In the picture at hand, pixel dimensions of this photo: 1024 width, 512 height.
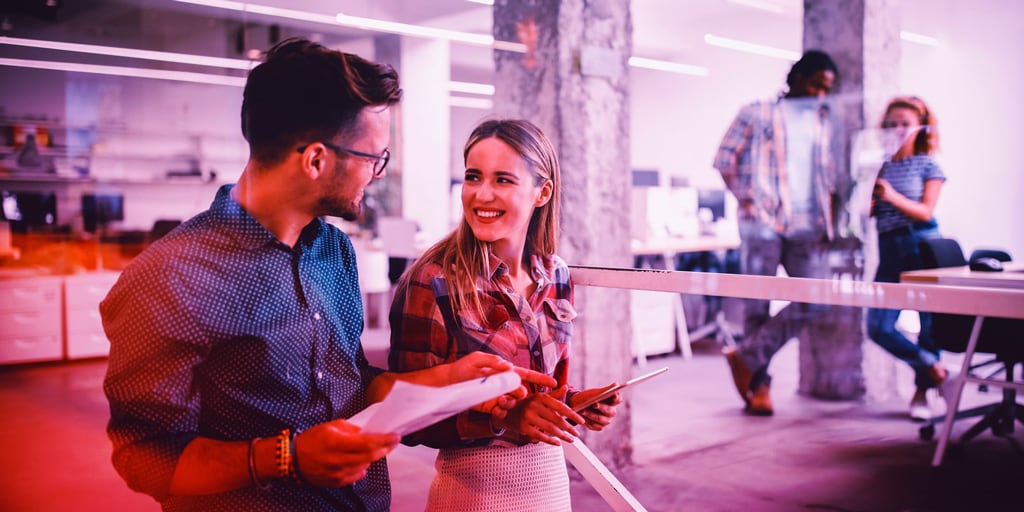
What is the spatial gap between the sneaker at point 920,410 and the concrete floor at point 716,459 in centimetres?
9

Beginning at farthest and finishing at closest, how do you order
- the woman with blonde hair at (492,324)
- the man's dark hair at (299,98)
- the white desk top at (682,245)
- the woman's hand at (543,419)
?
1. the white desk top at (682,245)
2. the woman with blonde hair at (492,324)
3. the woman's hand at (543,419)
4. the man's dark hair at (299,98)

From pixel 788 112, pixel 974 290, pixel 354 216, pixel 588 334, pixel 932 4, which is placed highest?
pixel 932 4

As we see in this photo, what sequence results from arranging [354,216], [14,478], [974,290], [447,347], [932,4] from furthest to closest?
1. [932,4]
2. [14,478]
3. [447,347]
4. [354,216]
5. [974,290]

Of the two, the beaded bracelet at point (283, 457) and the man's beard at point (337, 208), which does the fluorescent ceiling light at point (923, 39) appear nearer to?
the man's beard at point (337, 208)

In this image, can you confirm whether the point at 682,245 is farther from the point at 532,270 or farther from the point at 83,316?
the point at 532,270

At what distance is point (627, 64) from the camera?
3496mm

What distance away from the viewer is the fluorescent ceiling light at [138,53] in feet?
8.72

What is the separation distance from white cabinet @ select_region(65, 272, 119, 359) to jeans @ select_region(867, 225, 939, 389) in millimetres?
4382

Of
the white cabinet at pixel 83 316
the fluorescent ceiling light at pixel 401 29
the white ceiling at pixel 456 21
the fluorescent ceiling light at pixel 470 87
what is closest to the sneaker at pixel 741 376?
the white ceiling at pixel 456 21

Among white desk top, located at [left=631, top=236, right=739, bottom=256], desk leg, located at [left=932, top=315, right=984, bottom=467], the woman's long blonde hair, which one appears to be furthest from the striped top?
the woman's long blonde hair

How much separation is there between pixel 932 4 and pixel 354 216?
24.6 ft

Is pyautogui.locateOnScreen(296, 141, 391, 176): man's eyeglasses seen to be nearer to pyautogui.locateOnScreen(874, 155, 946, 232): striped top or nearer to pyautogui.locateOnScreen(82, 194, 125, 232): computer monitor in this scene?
pyautogui.locateOnScreen(874, 155, 946, 232): striped top

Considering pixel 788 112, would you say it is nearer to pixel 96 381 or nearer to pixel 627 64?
pixel 627 64

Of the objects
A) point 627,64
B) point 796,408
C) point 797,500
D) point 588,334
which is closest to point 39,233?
point 588,334
